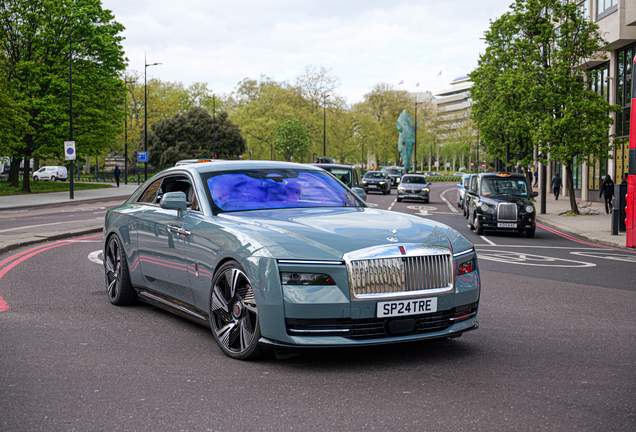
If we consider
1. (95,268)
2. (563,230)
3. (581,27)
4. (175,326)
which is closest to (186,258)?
(175,326)

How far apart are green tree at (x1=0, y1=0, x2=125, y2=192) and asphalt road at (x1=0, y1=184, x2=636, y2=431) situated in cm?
3588

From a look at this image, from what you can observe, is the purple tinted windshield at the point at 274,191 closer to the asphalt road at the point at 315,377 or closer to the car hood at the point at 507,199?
the asphalt road at the point at 315,377

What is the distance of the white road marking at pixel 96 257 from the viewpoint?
11.2m

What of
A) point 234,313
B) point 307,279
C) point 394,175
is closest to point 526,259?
point 234,313

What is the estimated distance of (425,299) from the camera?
4.69 metres

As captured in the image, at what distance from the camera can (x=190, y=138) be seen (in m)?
79.4

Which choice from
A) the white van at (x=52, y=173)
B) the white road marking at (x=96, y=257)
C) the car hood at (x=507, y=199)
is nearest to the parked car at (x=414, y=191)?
the car hood at (x=507, y=199)

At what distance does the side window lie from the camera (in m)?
6.93

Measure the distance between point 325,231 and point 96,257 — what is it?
8.05 metres

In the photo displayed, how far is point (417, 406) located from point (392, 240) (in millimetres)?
1304

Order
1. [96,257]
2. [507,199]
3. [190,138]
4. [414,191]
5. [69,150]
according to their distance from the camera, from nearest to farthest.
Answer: [96,257]
[507,199]
[69,150]
[414,191]
[190,138]

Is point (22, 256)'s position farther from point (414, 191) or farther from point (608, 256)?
point (414, 191)

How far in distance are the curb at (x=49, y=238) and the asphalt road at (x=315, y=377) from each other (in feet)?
19.6

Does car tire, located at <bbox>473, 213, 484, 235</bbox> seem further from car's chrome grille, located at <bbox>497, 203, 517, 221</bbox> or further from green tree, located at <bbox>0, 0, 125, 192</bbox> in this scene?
green tree, located at <bbox>0, 0, 125, 192</bbox>
